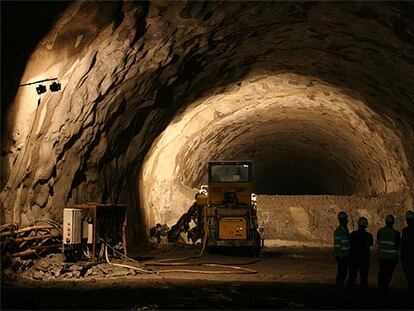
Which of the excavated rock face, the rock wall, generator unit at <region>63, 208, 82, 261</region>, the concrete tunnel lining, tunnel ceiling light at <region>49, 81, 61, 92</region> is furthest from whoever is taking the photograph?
the rock wall

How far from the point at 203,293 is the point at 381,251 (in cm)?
273

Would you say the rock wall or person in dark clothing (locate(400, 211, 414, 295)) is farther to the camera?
the rock wall

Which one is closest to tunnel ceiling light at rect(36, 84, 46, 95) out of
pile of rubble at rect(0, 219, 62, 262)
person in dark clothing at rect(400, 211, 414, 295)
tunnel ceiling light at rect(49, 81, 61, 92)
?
tunnel ceiling light at rect(49, 81, 61, 92)

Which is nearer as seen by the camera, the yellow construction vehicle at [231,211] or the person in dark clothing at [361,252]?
the person in dark clothing at [361,252]

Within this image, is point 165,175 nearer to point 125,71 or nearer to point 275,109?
point 275,109

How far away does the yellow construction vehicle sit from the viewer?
14203 millimetres

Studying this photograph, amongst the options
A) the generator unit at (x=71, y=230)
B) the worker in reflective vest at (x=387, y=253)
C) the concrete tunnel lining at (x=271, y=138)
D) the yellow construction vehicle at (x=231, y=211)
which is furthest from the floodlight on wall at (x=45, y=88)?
the yellow construction vehicle at (x=231, y=211)

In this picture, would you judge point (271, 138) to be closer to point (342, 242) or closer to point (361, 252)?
point (342, 242)

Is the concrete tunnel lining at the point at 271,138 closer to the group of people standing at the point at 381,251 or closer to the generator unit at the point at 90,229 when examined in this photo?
the generator unit at the point at 90,229

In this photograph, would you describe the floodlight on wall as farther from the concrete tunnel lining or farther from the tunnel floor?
the concrete tunnel lining

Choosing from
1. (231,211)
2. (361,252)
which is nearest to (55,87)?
(361,252)

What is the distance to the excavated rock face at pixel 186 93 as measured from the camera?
9.41 meters

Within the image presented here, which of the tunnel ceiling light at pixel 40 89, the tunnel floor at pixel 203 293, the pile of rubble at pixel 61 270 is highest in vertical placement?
the tunnel ceiling light at pixel 40 89

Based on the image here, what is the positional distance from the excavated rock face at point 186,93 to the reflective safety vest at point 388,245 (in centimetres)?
341
